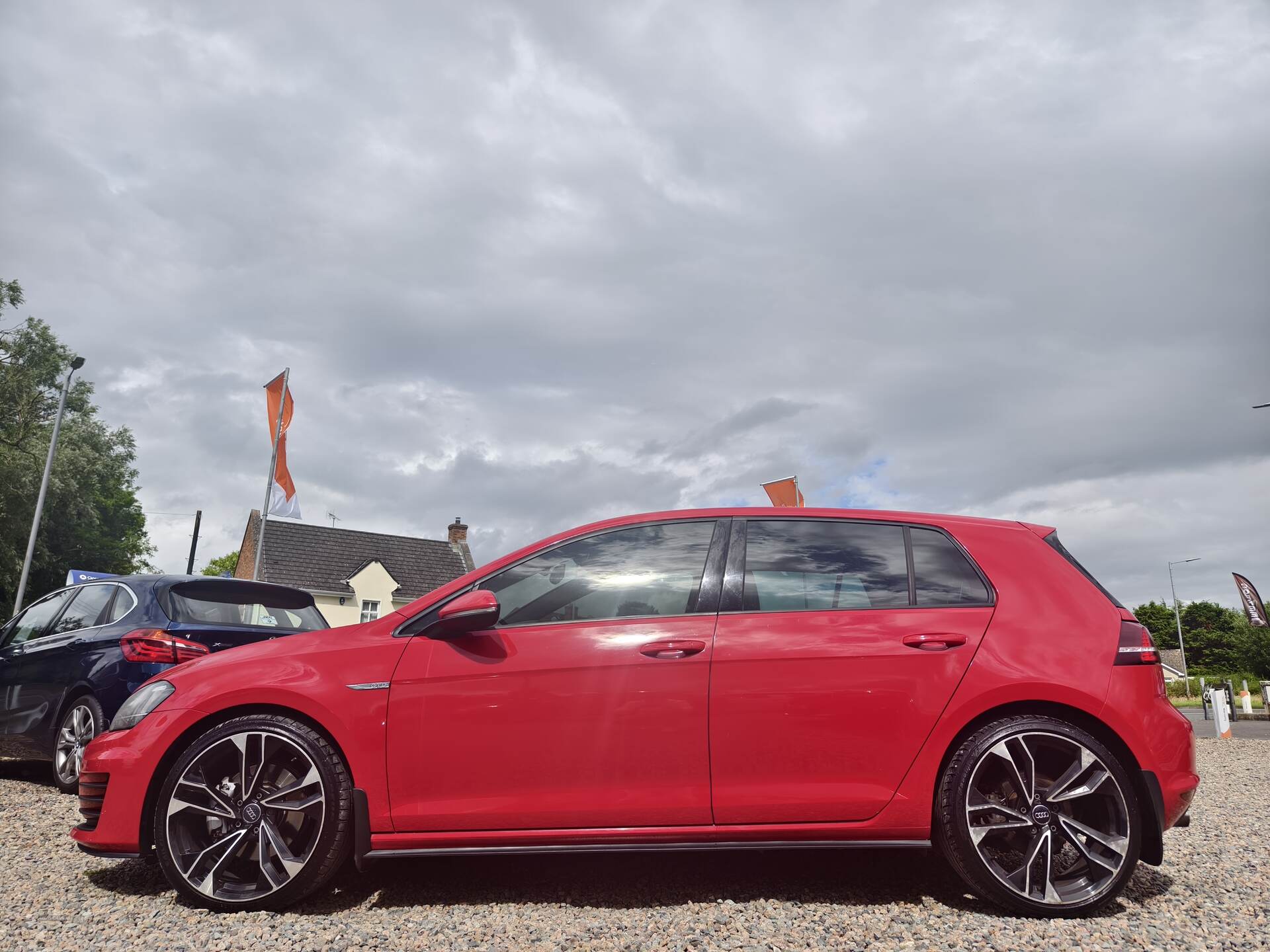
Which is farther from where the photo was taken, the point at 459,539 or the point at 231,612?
the point at 459,539

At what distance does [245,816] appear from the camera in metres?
3.36

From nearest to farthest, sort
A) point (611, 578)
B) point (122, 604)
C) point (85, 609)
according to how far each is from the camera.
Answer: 1. point (611, 578)
2. point (122, 604)
3. point (85, 609)

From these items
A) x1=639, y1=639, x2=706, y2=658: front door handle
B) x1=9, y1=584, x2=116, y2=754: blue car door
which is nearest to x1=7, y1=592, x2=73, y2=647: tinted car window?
x1=9, y1=584, x2=116, y2=754: blue car door

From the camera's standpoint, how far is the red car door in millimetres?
3293

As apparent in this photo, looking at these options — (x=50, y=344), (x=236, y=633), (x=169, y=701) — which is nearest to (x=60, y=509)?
(x=50, y=344)

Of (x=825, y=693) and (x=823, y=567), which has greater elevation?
(x=823, y=567)

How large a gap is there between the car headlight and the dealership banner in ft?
117

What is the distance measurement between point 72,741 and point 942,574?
596cm

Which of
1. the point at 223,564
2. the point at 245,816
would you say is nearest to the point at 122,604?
the point at 245,816

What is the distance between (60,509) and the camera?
37281mm

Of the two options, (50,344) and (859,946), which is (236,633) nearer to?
(859,946)

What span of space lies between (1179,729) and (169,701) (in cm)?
407

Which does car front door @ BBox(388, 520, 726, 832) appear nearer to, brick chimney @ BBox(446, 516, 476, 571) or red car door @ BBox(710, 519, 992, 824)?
red car door @ BBox(710, 519, 992, 824)

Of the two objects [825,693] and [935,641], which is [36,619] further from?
[935,641]
